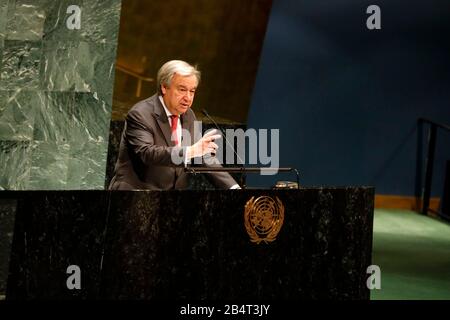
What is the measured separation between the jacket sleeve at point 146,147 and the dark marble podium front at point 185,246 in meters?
0.34

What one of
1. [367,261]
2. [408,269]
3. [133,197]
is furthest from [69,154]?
[408,269]

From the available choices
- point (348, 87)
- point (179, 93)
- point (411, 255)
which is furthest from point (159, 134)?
point (348, 87)

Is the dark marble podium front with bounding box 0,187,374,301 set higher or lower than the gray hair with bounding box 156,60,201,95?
lower

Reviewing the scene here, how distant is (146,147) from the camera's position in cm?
362

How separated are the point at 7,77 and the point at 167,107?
123 cm

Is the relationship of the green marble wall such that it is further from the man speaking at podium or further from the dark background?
the dark background

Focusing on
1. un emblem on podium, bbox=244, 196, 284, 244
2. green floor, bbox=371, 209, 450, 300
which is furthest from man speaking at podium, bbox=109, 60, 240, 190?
green floor, bbox=371, 209, 450, 300

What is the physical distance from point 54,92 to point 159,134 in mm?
1136

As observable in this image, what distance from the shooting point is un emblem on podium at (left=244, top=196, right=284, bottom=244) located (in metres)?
3.37

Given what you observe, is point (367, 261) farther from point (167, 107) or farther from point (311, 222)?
point (167, 107)

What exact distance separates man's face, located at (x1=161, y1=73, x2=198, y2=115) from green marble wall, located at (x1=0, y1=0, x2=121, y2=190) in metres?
1.02

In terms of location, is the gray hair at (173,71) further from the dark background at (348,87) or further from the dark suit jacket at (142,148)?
the dark background at (348,87)

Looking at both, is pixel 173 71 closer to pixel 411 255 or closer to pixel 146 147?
pixel 146 147

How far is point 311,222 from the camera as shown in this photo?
140 inches
